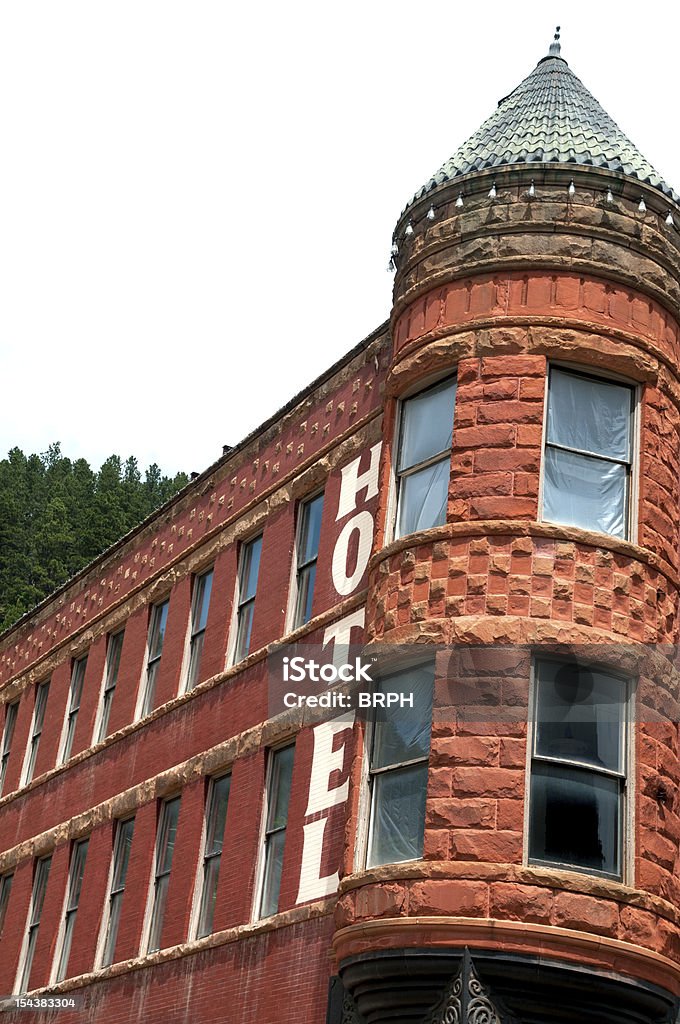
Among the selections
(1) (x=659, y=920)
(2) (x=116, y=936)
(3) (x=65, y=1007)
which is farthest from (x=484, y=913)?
(3) (x=65, y=1007)

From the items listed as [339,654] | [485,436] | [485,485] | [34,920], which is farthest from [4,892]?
[485,436]

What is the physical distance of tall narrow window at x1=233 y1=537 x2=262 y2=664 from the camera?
21531 millimetres

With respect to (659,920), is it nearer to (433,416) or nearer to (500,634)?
(500,634)

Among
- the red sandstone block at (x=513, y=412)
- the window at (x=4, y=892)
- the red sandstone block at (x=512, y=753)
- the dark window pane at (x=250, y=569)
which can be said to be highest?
the dark window pane at (x=250, y=569)

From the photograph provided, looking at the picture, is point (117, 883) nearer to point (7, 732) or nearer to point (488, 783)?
point (7, 732)

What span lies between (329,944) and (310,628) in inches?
170

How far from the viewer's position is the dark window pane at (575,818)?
554 inches

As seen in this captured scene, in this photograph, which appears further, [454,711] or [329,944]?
[329,944]

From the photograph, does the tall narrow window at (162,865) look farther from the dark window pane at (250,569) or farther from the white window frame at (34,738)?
the white window frame at (34,738)

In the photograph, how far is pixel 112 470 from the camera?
78.2m

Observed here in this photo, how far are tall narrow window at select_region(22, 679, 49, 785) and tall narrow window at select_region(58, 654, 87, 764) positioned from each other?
55.8 inches

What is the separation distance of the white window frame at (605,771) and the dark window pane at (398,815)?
3.72 feet

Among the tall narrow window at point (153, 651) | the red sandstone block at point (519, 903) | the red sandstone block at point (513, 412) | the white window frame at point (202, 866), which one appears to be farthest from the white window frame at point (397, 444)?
the tall narrow window at point (153, 651)

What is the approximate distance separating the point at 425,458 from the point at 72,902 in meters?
11.6
